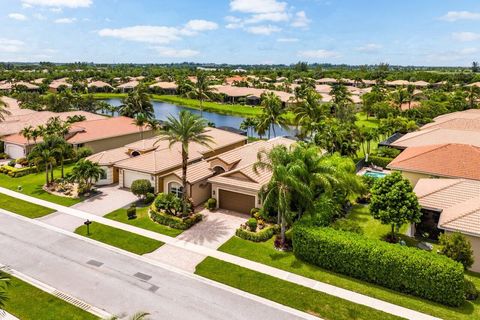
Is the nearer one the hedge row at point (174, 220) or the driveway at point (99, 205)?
the hedge row at point (174, 220)

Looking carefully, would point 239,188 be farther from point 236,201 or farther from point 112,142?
point 112,142

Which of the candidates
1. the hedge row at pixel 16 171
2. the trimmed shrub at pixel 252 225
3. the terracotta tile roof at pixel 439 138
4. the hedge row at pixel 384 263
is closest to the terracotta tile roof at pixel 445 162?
the terracotta tile roof at pixel 439 138

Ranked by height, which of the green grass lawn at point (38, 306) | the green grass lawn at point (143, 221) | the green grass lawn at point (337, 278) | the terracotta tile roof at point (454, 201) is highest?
the terracotta tile roof at point (454, 201)

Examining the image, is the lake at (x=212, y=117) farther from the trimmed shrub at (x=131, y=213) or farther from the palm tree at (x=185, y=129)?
the trimmed shrub at (x=131, y=213)

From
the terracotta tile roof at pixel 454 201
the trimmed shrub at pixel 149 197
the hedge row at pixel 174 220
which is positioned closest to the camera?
the terracotta tile roof at pixel 454 201

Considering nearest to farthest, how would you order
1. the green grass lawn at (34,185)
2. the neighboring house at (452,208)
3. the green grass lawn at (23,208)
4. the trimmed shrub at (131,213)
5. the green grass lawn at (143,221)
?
the neighboring house at (452,208) < the green grass lawn at (143,221) < the trimmed shrub at (131,213) < the green grass lawn at (23,208) < the green grass lawn at (34,185)

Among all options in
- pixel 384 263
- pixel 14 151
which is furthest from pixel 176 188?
pixel 14 151

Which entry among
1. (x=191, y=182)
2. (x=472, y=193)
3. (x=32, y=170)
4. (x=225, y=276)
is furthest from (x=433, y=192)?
(x=32, y=170)

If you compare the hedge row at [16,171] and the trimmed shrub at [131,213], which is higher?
the hedge row at [16,171]
